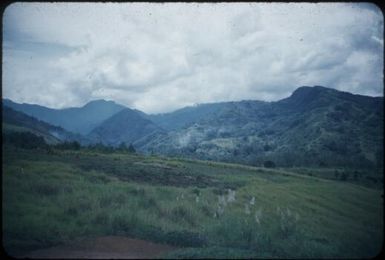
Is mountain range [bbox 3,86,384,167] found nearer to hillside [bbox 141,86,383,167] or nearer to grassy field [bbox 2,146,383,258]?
hillside [bbox 141,86,383,167]

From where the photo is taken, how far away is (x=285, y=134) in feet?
403

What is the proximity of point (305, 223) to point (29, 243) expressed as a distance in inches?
359

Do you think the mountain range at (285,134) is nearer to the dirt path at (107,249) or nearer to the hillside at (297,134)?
the hillside at (297,134)

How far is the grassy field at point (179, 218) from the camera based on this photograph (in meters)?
10.2

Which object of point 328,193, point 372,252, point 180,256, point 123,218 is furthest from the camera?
point 328,193

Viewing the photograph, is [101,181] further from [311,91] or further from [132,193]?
[311,91]

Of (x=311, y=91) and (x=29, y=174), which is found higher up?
(x=311, y=91)

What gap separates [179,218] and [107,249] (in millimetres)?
3633

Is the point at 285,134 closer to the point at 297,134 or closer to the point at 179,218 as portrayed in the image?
the point at 297,134

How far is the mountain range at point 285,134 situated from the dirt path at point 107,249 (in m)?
17.7

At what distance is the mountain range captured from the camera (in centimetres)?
7462

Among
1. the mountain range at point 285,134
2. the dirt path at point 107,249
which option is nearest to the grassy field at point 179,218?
the dirt path at point 107,249

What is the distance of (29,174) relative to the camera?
14.2m

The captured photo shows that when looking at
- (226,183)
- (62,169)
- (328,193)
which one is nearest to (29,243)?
(62,169)
